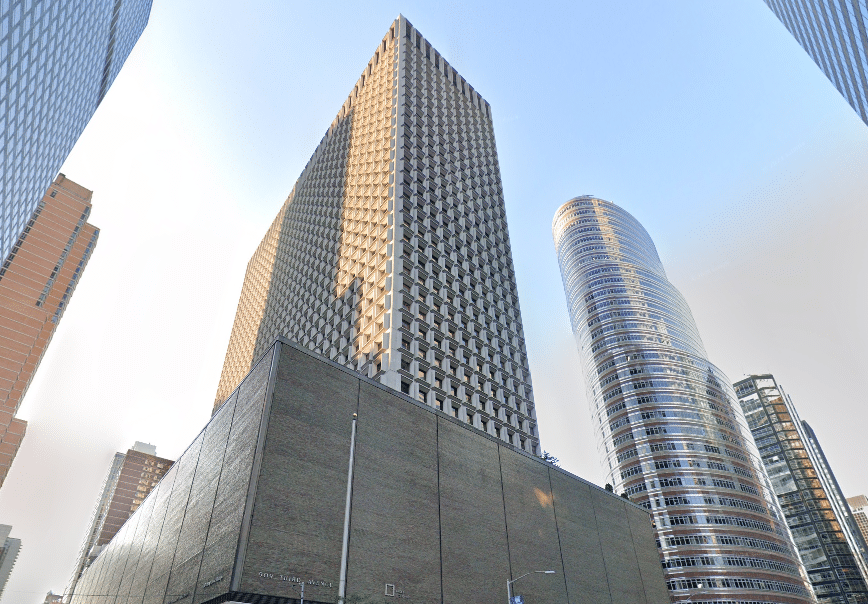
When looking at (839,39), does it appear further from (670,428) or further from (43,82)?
(43,82)

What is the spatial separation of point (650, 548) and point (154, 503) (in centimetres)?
5531

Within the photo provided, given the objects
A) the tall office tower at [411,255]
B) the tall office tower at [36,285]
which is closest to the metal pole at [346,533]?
the tall office tower at [411,255]

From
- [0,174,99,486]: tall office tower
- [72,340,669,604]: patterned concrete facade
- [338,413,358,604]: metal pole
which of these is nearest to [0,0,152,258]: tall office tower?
[72,340,669,604]: patterned concrete facade

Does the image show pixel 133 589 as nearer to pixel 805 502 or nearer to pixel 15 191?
pixel 15 191

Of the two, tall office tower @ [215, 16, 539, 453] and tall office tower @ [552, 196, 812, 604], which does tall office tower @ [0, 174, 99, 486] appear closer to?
tall office tower @ [215, 16, 539, 453]

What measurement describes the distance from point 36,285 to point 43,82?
Answer: 386 ft

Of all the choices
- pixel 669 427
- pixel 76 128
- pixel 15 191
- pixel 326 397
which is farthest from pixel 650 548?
pixel 76 128

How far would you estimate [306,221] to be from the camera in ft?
349

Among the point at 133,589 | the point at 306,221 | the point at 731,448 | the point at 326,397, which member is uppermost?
the point at 306,221

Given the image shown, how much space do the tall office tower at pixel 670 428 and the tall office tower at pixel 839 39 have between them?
66.7 metres

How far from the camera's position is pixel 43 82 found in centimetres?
6281

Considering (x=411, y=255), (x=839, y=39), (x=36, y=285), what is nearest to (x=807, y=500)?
(x=839, y=39)

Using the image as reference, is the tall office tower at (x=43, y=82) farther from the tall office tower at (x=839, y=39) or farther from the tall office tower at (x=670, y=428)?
the tall office tower at (x=670, y=428)

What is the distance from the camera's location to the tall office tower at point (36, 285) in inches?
5615
